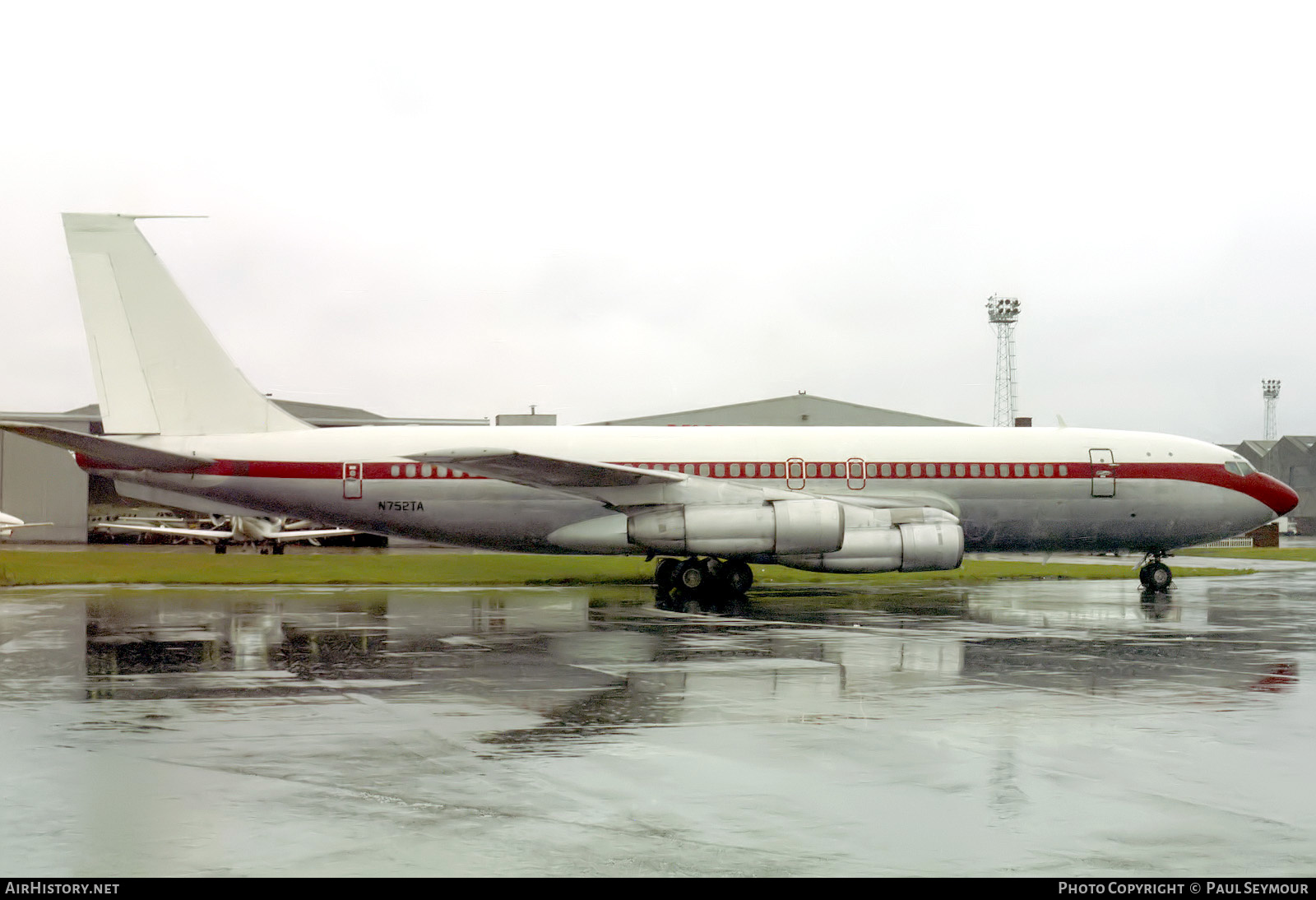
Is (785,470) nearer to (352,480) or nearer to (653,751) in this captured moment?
(352,480)

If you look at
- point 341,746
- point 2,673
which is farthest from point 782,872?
point 2,673

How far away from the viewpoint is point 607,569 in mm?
31953

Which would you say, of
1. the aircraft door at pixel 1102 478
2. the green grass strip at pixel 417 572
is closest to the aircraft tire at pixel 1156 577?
the aircraft door at pixel 1102 478

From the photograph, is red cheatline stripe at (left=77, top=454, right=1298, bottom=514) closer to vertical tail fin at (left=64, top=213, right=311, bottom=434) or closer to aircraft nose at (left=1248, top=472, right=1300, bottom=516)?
aircraft nose at (left=1248, top=472, right=1300, bottom=516)

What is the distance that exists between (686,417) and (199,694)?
4317 centimetres

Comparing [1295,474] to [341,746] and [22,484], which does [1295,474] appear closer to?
[22,484]

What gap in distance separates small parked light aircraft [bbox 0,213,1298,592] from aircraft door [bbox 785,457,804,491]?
0.02 m

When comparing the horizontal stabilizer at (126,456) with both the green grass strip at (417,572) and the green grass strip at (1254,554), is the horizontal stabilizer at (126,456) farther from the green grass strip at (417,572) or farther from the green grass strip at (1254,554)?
the green grass strip at (1254,554)

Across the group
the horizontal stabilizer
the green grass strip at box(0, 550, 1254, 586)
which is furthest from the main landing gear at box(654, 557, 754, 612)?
the horizontal stabilizer

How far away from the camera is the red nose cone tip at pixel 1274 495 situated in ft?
85.7

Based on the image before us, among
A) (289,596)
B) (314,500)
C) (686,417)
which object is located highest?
(686,417)

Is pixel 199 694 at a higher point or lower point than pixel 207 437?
lower

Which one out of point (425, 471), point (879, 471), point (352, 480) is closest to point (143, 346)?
point (352, 480)

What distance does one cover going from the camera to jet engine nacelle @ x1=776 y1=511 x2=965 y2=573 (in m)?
22.0
